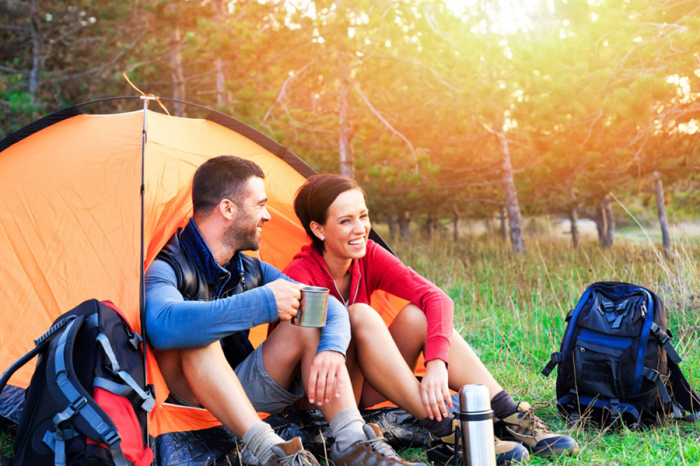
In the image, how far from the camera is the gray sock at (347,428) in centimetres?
199

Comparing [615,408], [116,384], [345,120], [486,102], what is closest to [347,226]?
[116,384]

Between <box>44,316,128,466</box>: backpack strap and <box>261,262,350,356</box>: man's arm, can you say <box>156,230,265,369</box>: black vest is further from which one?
<box>44,316,128,466</box>: backpack strap

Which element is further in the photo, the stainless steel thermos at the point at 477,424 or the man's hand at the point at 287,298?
the man's hand at the point at 287,298

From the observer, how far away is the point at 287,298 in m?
1.99

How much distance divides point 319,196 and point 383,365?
0.79 m

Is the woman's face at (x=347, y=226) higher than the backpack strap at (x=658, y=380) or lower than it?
higher

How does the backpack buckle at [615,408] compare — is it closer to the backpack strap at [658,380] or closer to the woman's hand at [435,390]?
the backpack strap at [658,380]

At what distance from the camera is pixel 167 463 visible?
7.11 feet

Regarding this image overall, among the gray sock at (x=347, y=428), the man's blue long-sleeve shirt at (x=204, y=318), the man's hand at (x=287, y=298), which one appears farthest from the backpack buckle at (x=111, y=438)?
the gray sock at (x=347, y=428)

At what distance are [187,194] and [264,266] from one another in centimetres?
51

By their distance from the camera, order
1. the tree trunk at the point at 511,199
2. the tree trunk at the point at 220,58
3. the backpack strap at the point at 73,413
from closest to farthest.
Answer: the backpack strap at the point at 73,413, the tree trunk at the point at 511,199, the tree trunk at the point at 220,58

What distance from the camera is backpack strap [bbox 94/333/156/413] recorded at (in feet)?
5.76

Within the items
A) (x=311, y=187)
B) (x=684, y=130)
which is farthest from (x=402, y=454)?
(x=684, y=130)

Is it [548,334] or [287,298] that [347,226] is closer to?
[287,298]
